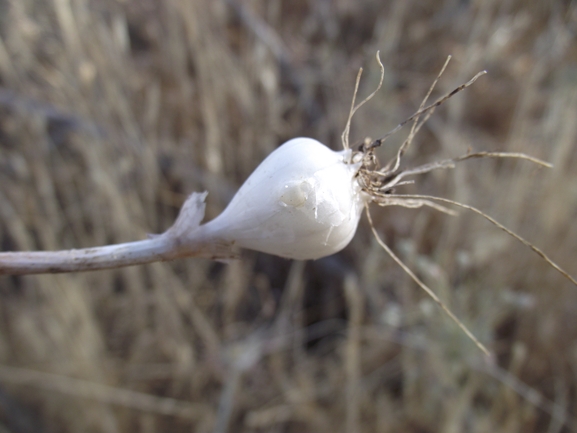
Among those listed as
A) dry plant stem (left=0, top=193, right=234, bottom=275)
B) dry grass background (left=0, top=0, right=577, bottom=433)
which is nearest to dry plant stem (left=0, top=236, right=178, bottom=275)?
dry plant stem (left=0, top=193, right=234, bottom=275)

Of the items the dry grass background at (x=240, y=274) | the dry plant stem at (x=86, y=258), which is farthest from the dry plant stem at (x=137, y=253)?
the dry grass background at (x=240, y=274)

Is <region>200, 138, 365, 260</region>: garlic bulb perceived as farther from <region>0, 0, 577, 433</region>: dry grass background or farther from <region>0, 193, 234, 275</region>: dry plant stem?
<region>0, 0, 577, 433</region>: dry grass background

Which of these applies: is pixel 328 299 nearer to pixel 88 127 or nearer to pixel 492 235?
pixel 492 235

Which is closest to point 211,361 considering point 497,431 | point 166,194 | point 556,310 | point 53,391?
point 53,391

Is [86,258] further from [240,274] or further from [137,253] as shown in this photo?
[240,274]

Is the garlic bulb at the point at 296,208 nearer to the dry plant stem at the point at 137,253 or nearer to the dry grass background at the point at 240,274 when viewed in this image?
the dry plant stem at the point at 137,253
